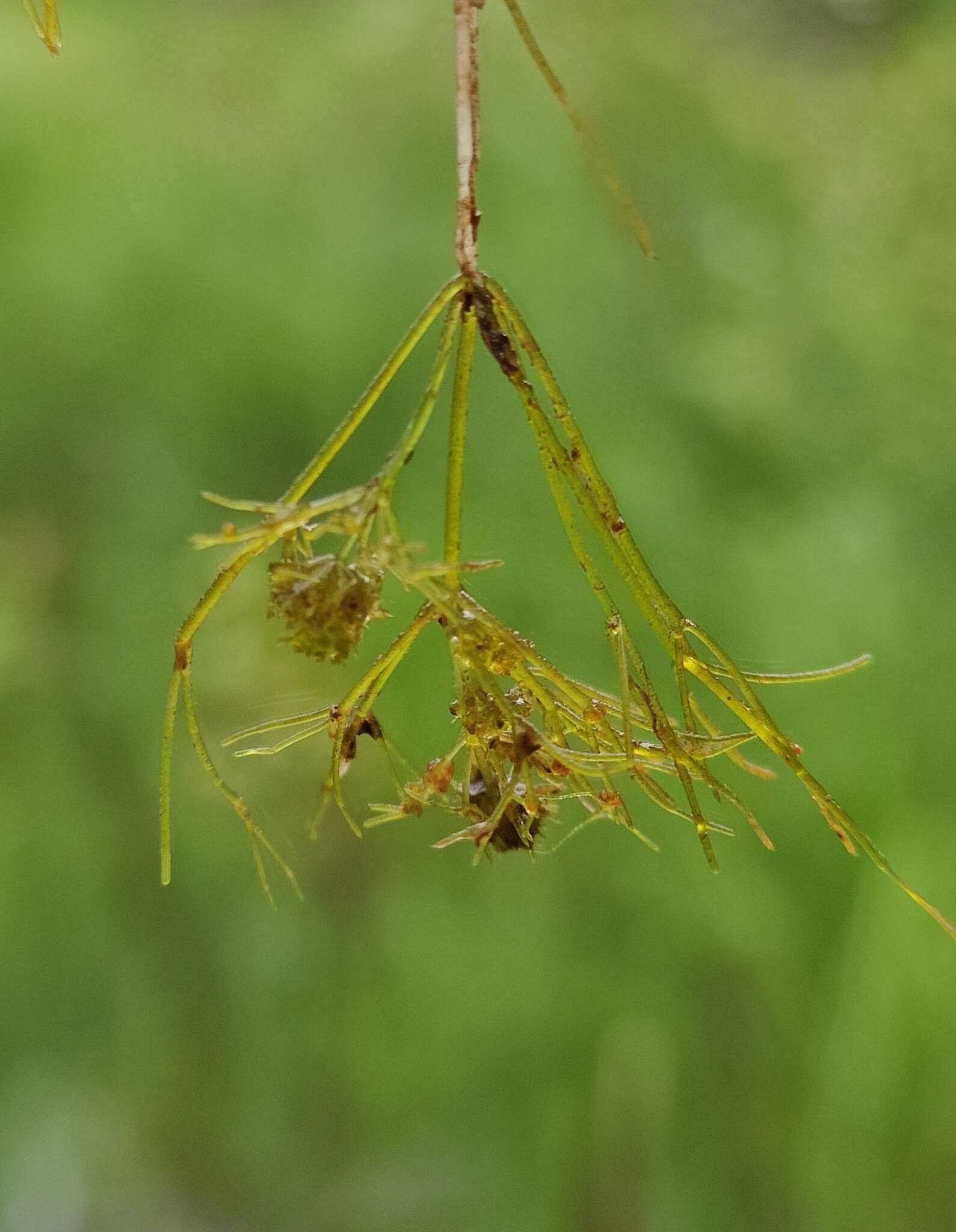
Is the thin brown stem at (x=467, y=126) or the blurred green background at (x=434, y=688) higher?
the thin brown stem at (x=467, y=126)

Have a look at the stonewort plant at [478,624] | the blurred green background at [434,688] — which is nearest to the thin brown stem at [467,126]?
the stonewort plant at [478,624]

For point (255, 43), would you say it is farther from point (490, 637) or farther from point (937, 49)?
point (490, 637)

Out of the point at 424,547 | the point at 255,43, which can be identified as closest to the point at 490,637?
the point at 424,547

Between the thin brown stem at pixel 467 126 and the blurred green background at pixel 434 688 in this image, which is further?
the blurred green background at pixel 434 688

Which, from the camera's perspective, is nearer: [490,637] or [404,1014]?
[490,637]

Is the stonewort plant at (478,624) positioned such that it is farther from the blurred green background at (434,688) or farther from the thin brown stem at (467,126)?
the blurred green background at (434,688)

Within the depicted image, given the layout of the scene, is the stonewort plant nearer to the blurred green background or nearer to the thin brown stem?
the thin brown stem
